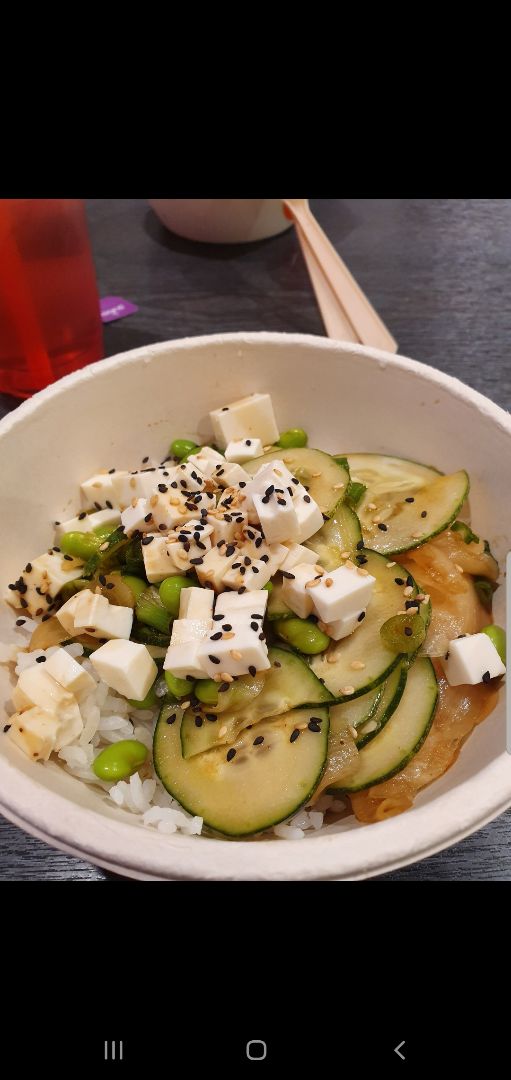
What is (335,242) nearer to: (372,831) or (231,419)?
(231,419)

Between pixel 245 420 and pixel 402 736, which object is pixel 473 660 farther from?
pixel 245 420

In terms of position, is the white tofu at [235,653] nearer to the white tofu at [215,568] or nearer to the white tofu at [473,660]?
the white tofu at [215,568]

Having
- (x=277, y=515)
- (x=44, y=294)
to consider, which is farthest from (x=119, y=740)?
(x=44, y=294)

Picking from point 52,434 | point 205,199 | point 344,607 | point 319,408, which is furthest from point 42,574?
point 205,199

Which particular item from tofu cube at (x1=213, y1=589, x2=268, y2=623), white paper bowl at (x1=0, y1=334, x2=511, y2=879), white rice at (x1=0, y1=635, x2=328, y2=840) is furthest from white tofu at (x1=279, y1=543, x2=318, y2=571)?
white paper bowl at (x1=0, y1=334, x2=511, y2=879)

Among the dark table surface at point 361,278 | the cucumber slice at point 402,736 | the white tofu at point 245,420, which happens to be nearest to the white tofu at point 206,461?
the white tofu at point 245,420

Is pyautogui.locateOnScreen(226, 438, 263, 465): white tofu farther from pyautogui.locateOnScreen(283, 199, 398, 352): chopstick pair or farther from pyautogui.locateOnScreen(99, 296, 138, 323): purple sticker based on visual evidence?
pyautogui.locateOnScreen(99, 296, 138, 323): purple sticker

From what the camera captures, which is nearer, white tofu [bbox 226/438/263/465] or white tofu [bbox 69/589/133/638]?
white tofu [bbox 69/589/133/638]
